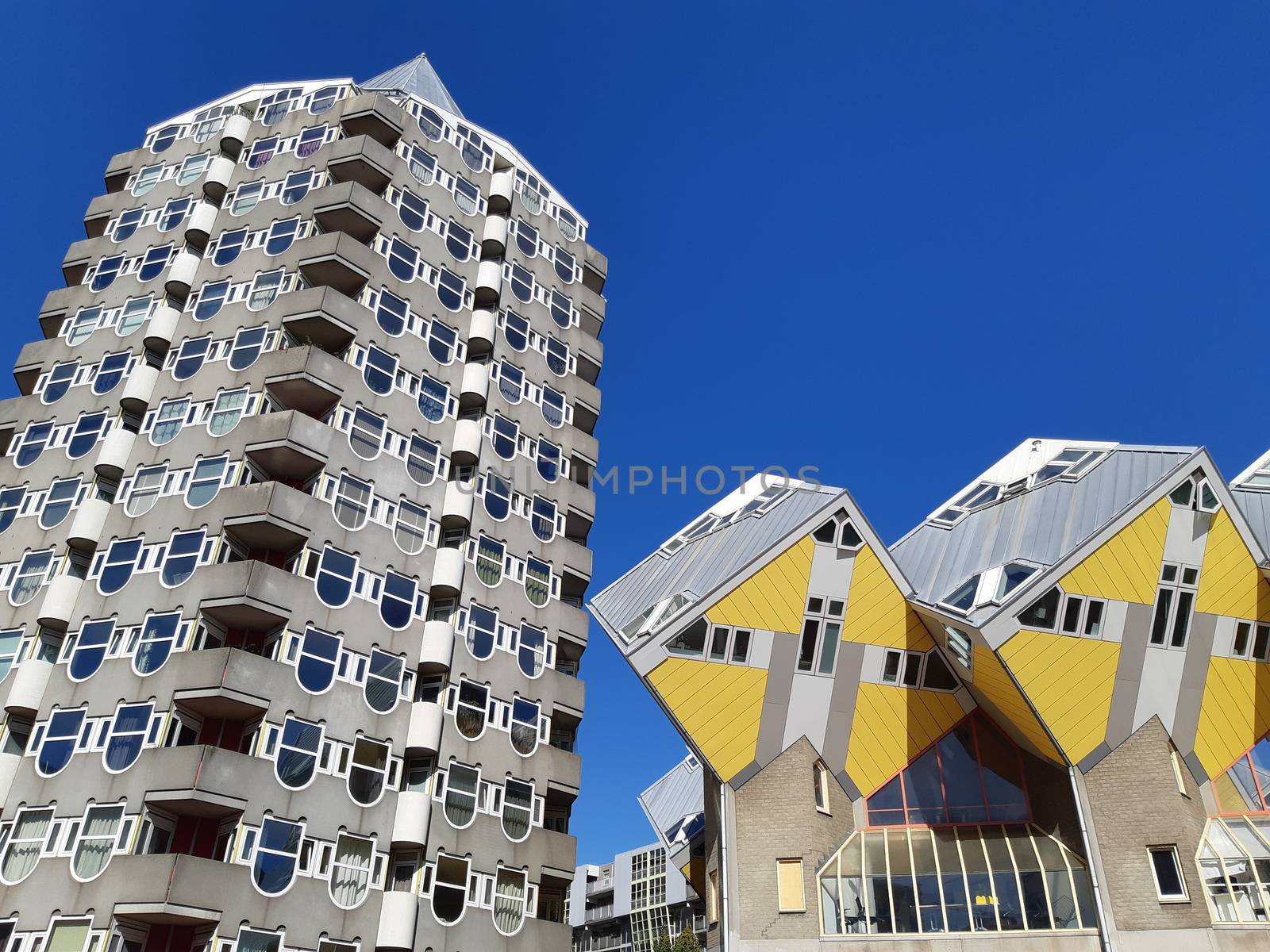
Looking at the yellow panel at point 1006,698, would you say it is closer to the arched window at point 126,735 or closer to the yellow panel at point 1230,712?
the yellow panel at point 1230,712

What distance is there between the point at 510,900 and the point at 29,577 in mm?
23606

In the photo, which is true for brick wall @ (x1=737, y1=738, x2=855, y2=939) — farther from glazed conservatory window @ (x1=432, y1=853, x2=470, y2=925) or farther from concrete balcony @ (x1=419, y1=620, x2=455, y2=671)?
concrete balcony @ (x1=419, y1=620, x2=455, y2=671)

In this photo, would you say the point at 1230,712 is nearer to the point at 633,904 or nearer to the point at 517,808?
the point at 517,808

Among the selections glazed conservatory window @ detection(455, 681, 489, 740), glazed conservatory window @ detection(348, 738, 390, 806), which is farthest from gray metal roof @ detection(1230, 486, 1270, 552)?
glazed conservatory window @ detection(348, 738, 390, 806)

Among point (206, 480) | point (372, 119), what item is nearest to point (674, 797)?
point (206, 480)

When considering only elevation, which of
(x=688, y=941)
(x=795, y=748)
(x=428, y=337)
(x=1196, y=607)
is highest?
(x=428, y=337)

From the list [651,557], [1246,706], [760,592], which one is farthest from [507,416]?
[1246,706]

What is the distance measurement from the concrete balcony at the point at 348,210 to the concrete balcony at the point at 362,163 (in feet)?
5.35

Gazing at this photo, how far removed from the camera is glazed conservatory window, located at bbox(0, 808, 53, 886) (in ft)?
105

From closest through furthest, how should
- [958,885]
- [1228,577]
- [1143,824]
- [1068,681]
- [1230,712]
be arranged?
[1143,824] → [1068,681] → [958,885] → [1228,577] → [1230,712]

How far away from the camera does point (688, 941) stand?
187 feet

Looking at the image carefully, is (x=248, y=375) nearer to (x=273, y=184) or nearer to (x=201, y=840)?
(x=273, y=184)

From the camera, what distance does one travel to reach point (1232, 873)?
31953 millimetres

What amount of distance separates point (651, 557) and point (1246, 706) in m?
25.2
